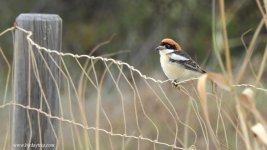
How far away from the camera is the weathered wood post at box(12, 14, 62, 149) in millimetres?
3746

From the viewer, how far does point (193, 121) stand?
8531 mm

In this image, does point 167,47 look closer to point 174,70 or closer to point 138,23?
point 174,70

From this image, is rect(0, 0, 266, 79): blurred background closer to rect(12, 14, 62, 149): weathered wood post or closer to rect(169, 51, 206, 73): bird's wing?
rect(169, 51, 206, 73): bird's wing

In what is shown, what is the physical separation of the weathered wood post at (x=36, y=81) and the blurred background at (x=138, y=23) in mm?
11329

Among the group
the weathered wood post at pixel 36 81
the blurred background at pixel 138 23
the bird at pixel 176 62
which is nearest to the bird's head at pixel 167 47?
the bird at pixel 176 62

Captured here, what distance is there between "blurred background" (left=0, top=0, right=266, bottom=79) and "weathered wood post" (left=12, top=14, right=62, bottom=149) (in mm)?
11329

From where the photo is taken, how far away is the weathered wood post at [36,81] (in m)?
3.75

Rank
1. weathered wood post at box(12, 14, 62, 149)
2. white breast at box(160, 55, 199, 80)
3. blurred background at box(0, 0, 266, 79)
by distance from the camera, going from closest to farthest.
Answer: weathered wood post at box(12, 14, 62, 149), white breast at box(160, 55, 199, 80), blurred background at box(0, 0, 266, 79)

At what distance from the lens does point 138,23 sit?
53.4 ft

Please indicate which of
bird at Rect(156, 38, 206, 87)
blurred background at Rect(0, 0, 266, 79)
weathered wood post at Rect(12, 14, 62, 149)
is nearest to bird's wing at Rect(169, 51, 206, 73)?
bird at Rect(156, 38, 206, 87)

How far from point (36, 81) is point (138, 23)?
1255 cm

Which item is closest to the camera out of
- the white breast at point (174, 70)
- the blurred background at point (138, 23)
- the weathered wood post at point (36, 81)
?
A: the weathered wood post at point (36, 81)

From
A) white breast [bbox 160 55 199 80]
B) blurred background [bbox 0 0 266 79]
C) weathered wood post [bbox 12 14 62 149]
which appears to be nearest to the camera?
weathered wood post [bbox 12 14 62 149]

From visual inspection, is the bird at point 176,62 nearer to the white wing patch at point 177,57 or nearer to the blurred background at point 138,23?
the white wing patch at point 177,57
